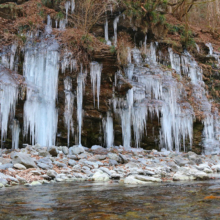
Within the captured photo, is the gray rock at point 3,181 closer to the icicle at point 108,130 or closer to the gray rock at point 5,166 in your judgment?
the gray rock at point 5,166

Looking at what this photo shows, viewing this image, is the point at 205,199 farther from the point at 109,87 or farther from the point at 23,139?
the point at 23,139

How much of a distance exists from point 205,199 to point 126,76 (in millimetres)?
9614

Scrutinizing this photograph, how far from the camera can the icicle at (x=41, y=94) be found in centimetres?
906

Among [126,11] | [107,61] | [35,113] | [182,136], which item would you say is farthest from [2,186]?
[126,11]

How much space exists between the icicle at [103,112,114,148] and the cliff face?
5 centimetres

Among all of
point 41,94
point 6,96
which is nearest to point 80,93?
point 41,94

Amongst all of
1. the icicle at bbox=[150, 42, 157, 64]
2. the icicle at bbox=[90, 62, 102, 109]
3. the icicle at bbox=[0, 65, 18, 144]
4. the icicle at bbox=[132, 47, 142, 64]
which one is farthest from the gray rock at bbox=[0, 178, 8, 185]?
the icicle at bbox=[150, 42, 157, 64]

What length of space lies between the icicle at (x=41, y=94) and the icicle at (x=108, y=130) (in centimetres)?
261

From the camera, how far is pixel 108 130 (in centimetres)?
1116

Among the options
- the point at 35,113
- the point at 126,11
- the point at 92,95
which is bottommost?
the point at 35,113

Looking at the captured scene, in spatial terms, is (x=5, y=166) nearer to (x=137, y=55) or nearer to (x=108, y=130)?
(x=108, y=130)

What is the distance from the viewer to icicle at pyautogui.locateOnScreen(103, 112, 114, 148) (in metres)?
11.1

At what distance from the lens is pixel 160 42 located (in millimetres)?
14445

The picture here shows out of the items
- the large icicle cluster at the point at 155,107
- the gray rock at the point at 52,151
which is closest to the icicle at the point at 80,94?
the large icicle cluster at the point at 155,107
